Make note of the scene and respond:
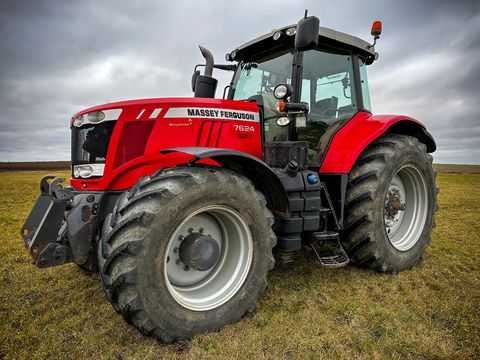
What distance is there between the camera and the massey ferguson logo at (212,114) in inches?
113

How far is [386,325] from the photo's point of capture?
2.61 meters

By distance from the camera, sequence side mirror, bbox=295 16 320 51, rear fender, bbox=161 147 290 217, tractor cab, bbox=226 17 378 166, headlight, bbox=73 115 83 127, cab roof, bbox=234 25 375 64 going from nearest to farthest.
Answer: rear fender, bbox=161 147 290 217
side mirror, bbox=295 16 320 51
headlight, bbox=73 115 83 127
tractor cab, bbox=226 17 378 166
cab roof, bbox=234 25 375 64

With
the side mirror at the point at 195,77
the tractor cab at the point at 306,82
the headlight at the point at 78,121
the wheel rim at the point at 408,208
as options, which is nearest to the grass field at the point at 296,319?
the wheel rim at the point at 408,208

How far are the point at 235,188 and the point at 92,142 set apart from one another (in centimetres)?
133

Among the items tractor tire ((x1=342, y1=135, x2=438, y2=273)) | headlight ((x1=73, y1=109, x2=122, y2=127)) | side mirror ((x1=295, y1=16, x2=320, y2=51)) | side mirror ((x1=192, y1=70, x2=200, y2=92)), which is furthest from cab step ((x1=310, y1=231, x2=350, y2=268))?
side mirror ((x1=192, y1=70, x2=200, y2=92))

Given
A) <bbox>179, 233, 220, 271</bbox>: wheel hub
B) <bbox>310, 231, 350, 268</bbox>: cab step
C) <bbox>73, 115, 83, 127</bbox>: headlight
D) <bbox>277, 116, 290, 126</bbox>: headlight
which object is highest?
<bbox>277, 116, 290, 126</bbox>: headlight

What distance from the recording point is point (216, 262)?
8.77 ft

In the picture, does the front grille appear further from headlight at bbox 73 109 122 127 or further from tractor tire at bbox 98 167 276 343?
tractor tire at bbox 98 167 276 343

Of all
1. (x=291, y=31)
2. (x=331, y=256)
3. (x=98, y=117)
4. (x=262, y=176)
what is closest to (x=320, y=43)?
(x=291, y=31)

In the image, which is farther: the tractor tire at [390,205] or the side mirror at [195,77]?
the side mirror at [195,77]

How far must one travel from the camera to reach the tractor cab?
3549 mm

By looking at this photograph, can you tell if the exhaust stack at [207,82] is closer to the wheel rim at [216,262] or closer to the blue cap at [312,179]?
the blue cap at [312,179]

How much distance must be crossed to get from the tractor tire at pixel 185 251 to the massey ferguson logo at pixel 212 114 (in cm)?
64

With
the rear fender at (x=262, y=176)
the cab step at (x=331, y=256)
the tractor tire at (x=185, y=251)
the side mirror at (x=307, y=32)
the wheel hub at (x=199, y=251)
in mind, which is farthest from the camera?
the cab step at (x=331, y=256)
